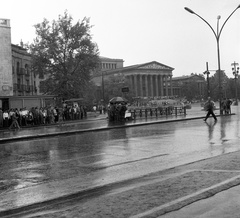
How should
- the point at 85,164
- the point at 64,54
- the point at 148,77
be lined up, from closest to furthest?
1. the point at 85,164
2. the point at 64,54
3. the point at 148,77

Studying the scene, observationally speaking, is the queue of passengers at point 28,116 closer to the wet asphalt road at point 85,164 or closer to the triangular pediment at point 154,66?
the wet asphalt road at point 85,164

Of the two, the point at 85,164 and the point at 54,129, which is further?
the point at 54,129

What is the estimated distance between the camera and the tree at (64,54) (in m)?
51.3

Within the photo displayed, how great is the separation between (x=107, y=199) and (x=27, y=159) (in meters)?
6.16

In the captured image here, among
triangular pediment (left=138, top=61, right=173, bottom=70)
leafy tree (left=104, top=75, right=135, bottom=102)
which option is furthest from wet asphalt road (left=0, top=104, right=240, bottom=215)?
triangular pediment (left=138, top=61, right=173, bottom=70)

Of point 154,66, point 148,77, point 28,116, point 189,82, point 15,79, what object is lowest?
point 28,116

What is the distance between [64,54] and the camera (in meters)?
52.2

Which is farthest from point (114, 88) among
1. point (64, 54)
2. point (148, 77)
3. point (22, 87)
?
point (148, 77)

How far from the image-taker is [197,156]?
10430 mm

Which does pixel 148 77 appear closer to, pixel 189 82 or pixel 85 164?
pixel 189 82

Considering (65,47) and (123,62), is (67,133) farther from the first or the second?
(123,62)

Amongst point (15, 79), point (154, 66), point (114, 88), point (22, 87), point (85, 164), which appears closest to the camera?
point (85, 164)

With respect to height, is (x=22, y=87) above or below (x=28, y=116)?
above

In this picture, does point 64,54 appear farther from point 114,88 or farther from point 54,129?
A: point 114,88
